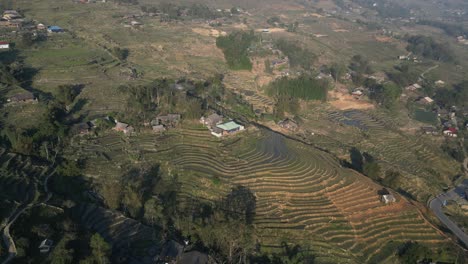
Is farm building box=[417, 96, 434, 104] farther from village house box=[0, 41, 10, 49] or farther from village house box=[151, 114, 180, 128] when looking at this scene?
village house box=[0, 41, 10, 49]

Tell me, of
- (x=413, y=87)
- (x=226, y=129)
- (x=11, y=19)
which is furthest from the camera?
(x=11, y=19)

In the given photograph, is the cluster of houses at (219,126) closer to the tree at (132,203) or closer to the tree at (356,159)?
the tree at (356,159)

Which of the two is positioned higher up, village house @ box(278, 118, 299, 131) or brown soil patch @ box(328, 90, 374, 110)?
village house @ box(278, 118, 299, 131)

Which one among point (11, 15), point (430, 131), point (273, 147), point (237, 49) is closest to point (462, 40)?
point (430, 131)

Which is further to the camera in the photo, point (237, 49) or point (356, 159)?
point (237, 49)

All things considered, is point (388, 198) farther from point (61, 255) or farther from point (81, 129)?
point (81, 129)

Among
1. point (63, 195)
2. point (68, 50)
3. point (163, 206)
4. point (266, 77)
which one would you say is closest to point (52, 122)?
point (63, 195)

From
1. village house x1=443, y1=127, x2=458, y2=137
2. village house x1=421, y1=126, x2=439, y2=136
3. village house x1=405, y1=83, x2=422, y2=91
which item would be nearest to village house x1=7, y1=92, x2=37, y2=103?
village house x1=421, y1=126, x2=439, y2=136
